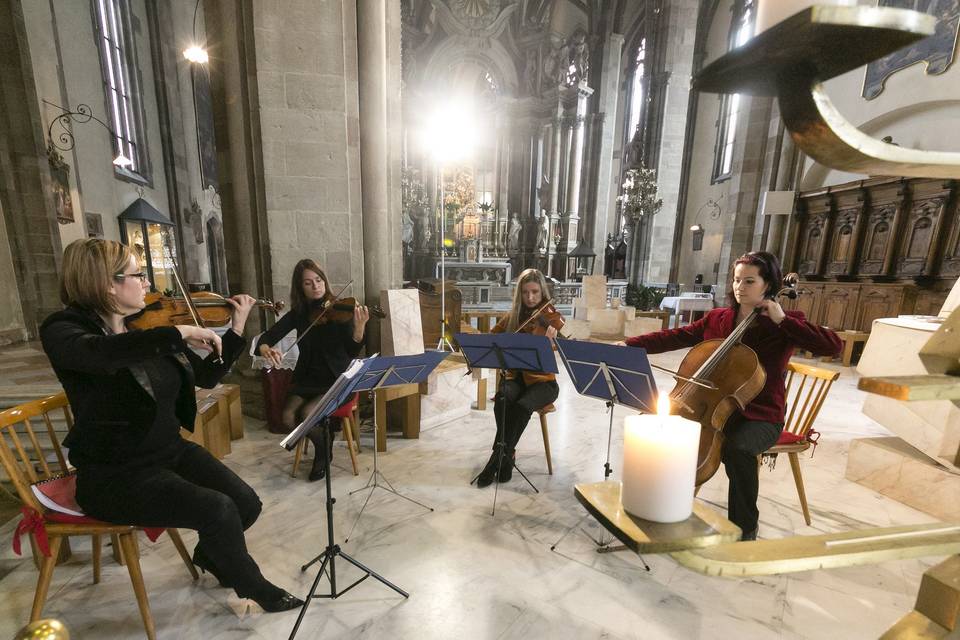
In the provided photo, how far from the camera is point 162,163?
1062cm

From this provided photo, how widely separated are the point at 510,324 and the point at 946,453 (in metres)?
2.65

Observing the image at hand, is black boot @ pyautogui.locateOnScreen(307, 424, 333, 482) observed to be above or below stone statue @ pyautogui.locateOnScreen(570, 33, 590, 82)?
below

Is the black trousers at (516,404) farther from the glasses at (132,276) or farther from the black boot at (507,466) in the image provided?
the glasses at (132,276)

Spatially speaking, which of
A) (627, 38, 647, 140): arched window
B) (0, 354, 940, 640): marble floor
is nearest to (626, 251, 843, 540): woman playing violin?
(0, 354, 940, 640): marble floor

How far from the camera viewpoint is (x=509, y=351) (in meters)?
2.37

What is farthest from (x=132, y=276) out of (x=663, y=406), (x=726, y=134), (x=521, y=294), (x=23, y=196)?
(x=726, y=134)

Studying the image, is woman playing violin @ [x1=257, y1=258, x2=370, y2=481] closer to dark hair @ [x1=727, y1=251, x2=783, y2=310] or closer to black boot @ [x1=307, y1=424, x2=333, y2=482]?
black boot @ [x1=307, y1=424, x2=333, y2=482]

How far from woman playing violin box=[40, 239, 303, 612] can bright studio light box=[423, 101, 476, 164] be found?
13.3 metres

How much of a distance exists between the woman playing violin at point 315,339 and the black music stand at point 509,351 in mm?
933

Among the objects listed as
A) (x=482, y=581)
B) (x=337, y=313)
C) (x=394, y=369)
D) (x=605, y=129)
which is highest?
(x=605, y=129)

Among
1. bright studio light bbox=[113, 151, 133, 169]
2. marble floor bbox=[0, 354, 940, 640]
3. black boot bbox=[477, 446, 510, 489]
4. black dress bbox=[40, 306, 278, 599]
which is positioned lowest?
marble floor bbox=[0, 354, 940, 640]

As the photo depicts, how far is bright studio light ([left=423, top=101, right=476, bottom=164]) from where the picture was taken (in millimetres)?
14133

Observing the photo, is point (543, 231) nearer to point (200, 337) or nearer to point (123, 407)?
point (200, 337)

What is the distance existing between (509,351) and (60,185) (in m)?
7.39
